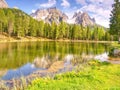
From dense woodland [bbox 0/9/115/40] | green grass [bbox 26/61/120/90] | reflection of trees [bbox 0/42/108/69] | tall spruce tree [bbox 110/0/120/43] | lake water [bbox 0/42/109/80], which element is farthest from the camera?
dense woodland [bbox 0/9/115/40]

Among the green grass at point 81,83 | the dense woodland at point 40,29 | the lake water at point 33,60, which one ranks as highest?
the dense woodland at point 40,29

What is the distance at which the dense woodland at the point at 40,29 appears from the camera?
148 m

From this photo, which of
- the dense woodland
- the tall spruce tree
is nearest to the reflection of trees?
the tall spruce tree

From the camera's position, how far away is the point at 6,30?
500 ft

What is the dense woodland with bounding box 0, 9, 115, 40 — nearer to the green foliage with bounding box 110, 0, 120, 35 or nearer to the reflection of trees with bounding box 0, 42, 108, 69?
the green foliage with bounding box 110, 0, 120, 35

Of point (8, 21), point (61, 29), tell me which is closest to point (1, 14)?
point (8, 21)

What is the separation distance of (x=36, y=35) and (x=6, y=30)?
28.2m

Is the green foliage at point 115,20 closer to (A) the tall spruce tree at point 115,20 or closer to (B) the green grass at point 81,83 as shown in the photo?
(A) the tall spruce tree at point 115,20

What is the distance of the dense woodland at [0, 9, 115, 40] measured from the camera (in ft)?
484

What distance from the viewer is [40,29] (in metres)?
170

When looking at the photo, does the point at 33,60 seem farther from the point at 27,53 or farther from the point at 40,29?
the point at 40,29

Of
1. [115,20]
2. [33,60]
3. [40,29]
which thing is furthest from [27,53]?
[40,29]

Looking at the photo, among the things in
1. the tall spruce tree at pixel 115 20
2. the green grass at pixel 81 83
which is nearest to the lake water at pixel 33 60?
the green grass at pixel 81 83

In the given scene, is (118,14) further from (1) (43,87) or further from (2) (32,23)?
(2) (32,23)
